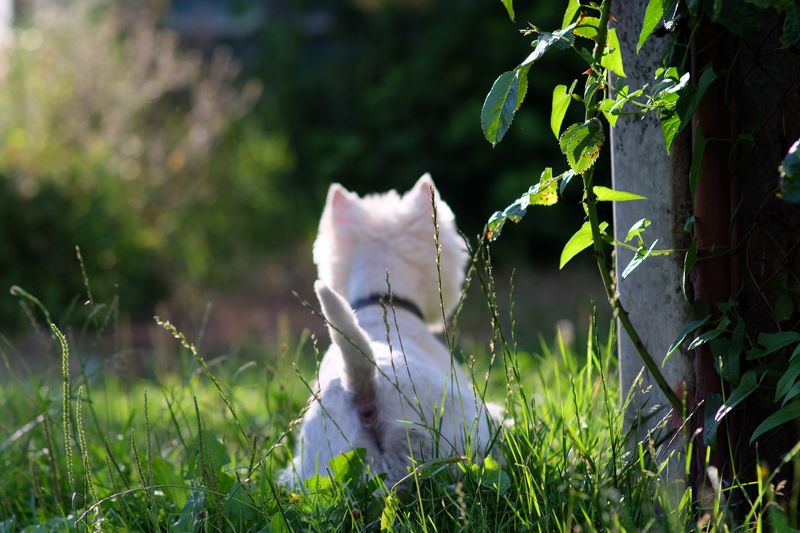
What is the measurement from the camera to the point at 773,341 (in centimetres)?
192

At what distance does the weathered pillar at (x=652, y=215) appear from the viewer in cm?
212

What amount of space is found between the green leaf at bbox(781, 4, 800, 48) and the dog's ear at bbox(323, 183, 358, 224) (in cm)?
202

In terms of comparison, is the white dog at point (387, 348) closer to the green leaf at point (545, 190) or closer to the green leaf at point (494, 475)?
the green leaf at point (494, 475)

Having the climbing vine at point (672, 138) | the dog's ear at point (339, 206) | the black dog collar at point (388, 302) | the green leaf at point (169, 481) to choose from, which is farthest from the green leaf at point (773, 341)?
the dog's ear at point (339, 206)

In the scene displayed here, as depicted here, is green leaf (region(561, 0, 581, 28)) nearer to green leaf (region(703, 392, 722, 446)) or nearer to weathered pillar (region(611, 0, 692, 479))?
weathered pillar (region(611, 0, 692, 479))

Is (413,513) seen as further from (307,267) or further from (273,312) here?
(307,267)

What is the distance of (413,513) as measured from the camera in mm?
2109

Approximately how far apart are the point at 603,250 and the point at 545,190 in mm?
185

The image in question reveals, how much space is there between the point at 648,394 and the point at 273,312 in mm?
6523

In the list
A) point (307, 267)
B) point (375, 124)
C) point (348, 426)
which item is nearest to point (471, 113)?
point (375, 124)

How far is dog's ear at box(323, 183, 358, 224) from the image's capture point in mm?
3512

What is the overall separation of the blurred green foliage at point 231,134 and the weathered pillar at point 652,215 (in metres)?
5.07

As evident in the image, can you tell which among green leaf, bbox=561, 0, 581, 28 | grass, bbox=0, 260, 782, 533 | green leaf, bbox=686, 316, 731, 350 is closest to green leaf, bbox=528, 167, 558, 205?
grass, bbox=0, 260, 782, 533

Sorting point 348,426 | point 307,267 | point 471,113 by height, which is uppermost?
point 471,113
